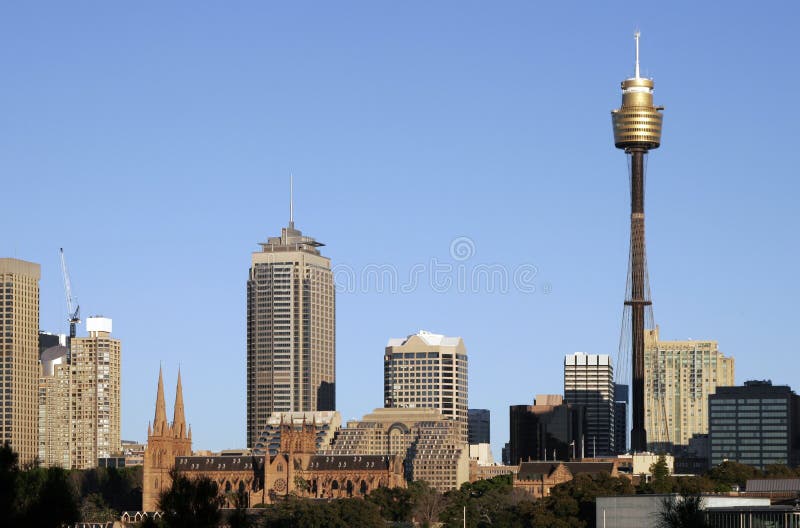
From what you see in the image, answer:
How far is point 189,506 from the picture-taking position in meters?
132

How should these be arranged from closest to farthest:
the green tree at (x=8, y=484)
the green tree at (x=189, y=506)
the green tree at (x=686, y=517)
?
the green tree at (x=189, y=506), the green tree at (x=686, y=517), the green tree at (x=8, y=484)

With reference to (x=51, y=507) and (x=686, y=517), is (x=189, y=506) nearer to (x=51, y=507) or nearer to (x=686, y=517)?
(x=51, y=507)

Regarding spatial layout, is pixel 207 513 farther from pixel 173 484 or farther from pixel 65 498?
pixel 65 498

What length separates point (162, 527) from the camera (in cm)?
13675

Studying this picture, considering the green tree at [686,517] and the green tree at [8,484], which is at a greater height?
the green tree at [8,484]

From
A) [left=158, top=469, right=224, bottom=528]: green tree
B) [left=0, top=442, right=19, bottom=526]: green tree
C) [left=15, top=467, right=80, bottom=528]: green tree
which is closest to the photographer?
[left=158, top=469, right=224, bottom=528]: green tree

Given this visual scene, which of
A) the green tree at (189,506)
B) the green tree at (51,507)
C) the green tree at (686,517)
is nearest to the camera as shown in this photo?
the green tree at (189,506)

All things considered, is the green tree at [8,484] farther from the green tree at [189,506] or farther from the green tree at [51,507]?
the green tree at [189,506]

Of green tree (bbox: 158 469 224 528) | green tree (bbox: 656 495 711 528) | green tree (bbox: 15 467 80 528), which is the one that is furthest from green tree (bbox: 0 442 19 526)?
green tree (bbox: 656 495 711 528)

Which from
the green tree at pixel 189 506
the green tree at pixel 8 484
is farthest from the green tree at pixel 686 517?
the green tree at pixel 8 484

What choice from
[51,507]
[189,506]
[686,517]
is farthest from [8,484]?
[686,517]

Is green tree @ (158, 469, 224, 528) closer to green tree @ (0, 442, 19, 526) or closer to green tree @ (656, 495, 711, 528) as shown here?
green tree @ (0, 442, 19, 526)

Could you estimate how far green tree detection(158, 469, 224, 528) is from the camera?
432ft

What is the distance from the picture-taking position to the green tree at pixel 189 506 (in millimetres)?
Answer: 131750
